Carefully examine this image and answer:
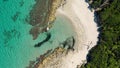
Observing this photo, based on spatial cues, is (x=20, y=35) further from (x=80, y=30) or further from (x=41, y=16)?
(x=80, y=30)

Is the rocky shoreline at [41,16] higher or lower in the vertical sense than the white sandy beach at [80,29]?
higher

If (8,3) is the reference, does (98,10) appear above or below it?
below

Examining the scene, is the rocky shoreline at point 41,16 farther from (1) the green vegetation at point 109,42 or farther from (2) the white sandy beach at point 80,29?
(1) the green vegetation at point 109,42

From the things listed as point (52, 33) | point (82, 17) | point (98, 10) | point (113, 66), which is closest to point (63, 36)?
point (52, 33)

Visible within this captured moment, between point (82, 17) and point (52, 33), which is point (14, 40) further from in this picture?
point (82, 17)

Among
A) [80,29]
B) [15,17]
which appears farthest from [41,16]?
[80,29]

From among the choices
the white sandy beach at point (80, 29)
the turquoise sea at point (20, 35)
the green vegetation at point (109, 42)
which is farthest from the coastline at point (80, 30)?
the green vegetation at point (109, 42)

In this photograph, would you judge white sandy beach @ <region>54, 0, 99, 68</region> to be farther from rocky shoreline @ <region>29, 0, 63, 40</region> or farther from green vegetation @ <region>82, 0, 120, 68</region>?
green vegetation @ <region>82, 0, 120, 68</region>
